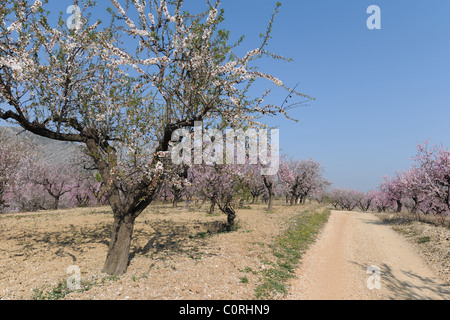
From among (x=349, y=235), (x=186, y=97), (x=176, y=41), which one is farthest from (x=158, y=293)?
(x=349, y=235)

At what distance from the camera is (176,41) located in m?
7.43

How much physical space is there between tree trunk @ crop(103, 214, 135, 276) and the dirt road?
19.4 feet

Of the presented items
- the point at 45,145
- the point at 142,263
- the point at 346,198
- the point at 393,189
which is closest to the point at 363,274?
the point at 142,263

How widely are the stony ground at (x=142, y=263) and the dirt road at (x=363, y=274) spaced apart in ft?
6.44

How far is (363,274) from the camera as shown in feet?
31.9

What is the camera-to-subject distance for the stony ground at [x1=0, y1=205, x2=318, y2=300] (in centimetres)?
675

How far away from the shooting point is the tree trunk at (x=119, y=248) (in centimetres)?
812

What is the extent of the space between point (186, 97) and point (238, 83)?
6.03ft

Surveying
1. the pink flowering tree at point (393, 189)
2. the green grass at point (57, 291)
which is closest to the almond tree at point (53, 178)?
the green grass at point (57, 291)

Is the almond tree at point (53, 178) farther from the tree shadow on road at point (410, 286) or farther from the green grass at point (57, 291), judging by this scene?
the tree shadow on road at point (410, 286)

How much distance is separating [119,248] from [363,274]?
398 inches

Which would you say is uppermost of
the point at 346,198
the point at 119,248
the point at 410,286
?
the point at 119,248

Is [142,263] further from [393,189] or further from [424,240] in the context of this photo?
[393,189]
